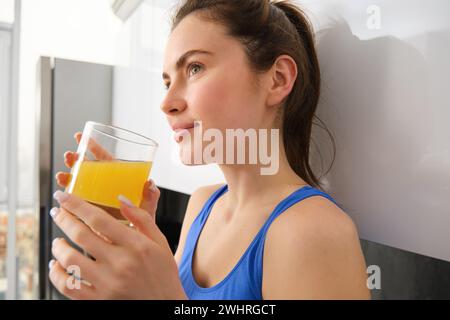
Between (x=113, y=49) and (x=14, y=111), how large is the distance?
77cm

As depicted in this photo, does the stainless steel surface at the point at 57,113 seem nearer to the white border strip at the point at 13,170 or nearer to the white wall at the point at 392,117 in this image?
the white border strip at the point at 13,170

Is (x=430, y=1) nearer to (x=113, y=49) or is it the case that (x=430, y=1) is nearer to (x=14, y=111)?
(x=113, y=49)

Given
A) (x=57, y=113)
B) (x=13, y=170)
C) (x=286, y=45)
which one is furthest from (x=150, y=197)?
(x=13, y=170)

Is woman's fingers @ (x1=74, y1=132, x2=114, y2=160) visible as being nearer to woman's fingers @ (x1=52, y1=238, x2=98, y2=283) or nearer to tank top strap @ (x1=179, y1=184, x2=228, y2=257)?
woman's fingers @ (x1=52, y1=238, x2=98, y2=283)

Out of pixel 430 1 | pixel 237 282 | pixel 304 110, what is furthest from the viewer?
pixel 304 110

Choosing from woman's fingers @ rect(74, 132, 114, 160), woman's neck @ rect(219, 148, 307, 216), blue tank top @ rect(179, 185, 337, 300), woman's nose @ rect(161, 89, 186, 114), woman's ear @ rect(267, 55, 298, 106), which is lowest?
blue tank top @ rect(179, 185, 337, 300)

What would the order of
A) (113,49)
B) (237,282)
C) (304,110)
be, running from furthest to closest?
1. (113,49)
2. (304,110)
3. (237,282)

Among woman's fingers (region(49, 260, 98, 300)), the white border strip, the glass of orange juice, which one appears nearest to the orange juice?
the glass of orange juice

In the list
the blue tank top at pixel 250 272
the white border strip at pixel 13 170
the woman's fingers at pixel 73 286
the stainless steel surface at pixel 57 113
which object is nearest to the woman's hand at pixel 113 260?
the woman's fingers at pixel 73 286

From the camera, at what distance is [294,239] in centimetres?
59

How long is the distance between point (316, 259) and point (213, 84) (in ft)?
1.16

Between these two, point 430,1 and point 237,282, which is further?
point 237,282

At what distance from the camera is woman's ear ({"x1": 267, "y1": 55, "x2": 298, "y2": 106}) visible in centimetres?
73

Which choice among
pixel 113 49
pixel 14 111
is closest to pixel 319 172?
pixel 113 49
